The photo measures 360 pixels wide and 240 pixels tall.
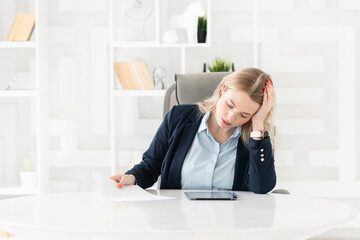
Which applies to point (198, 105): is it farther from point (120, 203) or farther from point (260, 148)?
point (120, 203)

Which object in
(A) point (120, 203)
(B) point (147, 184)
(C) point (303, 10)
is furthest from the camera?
(C) point (303, 10)

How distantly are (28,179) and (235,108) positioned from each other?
6.20ft

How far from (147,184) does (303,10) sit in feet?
6.46

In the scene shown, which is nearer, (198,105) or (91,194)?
(91,194)

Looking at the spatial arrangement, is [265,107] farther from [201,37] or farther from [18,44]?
[18,44]

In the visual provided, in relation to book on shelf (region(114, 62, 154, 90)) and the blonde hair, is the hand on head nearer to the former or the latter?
the blonde hair

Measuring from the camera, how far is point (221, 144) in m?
1.95

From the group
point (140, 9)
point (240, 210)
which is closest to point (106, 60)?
point (140, 9)

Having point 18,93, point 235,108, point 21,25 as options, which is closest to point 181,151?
point 235,108

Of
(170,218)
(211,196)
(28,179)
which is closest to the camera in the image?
(170,218)

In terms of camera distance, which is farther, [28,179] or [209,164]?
[28,179]

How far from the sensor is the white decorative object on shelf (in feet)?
10.6

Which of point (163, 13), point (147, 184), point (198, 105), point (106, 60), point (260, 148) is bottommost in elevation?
point (147, 184)

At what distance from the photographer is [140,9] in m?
3.45
